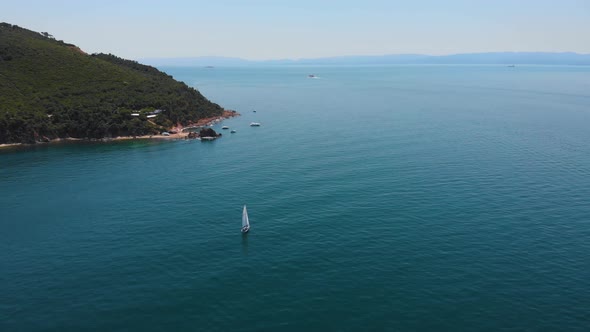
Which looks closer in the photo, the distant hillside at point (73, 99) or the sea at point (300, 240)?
the sea at point (300, 240)

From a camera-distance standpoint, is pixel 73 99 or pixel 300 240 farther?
pixel 73 99

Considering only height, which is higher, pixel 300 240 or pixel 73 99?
pixel 73 99

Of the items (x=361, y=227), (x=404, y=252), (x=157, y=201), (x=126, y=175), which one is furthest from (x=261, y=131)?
(x=404, y=252)

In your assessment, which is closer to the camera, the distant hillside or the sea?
the sea

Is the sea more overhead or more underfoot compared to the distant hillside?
more underfoot

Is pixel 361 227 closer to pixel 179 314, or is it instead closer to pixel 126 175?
pixel 179 314
